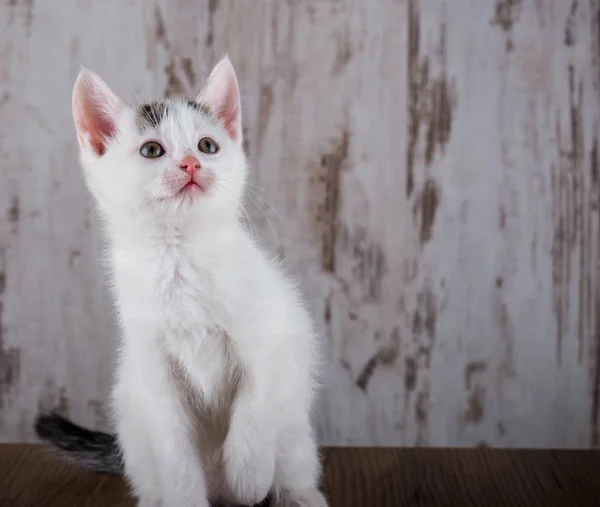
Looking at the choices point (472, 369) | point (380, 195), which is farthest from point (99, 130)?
point (472, 369)

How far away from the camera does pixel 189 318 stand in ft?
3.05

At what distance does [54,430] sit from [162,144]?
0.49 metres

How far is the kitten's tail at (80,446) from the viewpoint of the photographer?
3.81 feet

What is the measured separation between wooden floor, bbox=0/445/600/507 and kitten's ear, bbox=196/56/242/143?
0.51 metres

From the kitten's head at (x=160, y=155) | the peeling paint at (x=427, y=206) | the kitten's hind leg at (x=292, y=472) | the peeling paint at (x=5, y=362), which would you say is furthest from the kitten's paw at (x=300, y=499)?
the peeling paint at (x=5, y=362)

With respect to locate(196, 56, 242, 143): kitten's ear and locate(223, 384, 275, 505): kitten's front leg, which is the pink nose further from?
locate(223, 384, 275, 505): kitten's front leg

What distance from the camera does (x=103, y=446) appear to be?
3.87 feet

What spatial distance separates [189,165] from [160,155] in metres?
0.06

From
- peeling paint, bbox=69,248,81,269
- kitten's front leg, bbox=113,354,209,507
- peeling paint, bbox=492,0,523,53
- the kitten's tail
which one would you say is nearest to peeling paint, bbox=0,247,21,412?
peeling paint, bbox=69,248,81,269

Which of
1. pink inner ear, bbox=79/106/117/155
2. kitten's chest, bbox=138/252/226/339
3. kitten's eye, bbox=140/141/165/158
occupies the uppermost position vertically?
pink inner ear, bbox=79/106/117/155

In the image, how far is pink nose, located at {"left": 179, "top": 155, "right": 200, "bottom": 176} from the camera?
0.89 metres

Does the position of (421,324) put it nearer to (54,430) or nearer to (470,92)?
(470,92)

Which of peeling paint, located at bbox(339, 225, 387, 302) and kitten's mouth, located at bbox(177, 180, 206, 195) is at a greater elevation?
kitten's mouth, located at bbox(177, 180, 206, 195)

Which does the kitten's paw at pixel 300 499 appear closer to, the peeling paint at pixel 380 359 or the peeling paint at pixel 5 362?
the peeling paint at pixel 380 359
